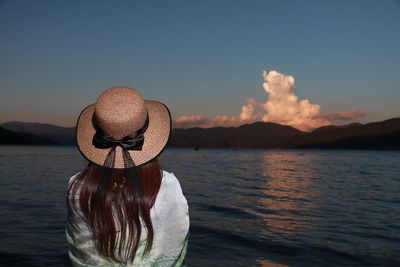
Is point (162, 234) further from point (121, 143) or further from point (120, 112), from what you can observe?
point (120, 112)

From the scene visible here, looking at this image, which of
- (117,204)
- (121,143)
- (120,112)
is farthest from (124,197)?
(120,112)

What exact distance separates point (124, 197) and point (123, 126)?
1.42 ft

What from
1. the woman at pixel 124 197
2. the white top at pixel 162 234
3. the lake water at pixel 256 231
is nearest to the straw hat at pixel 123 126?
the woman at pixel 124 197

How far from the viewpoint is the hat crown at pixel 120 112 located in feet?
7.80

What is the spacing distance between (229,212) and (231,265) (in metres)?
6.72

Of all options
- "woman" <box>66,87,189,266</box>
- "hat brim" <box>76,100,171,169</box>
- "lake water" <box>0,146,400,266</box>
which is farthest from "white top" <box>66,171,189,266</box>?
"lake water" <box>0,146,400,266</box>

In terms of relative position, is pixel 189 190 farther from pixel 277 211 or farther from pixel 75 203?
pixel 75 203

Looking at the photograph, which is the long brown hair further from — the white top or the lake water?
the lake water

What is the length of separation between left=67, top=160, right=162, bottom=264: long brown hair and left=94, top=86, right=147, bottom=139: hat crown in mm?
247

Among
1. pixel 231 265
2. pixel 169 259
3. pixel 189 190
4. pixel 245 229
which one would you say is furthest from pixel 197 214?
pixel 169 259

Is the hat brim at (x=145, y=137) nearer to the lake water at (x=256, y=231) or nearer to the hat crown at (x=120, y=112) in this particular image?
the hat crown at (x=120, y=112)

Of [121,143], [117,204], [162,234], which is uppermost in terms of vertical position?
[121,143]

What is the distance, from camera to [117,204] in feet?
7.50

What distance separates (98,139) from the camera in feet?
7.97
